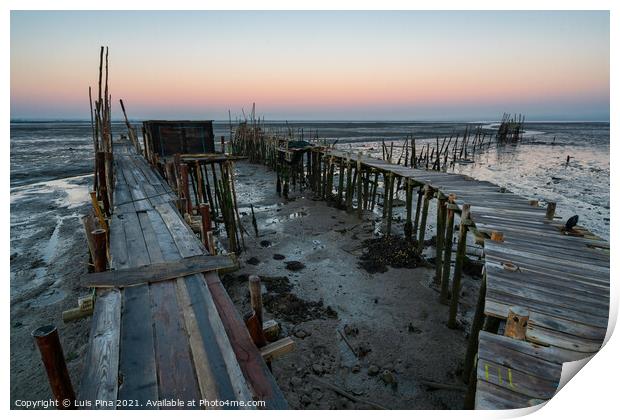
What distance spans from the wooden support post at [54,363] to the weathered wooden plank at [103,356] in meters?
0.20

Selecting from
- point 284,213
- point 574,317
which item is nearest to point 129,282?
point 574,317

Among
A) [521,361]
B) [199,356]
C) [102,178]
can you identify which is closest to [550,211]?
[521,361]

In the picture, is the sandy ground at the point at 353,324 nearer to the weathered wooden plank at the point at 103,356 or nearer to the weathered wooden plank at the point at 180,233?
the weathered wooden plank at the point at 180,233

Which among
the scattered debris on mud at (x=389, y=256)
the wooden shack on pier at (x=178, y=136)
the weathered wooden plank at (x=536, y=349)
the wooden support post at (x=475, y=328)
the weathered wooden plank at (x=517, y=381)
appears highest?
the wooden shack on pier at (x=178, y=136)

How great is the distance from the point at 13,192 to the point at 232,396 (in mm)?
20019

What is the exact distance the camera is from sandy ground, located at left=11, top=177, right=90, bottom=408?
17.3 feet

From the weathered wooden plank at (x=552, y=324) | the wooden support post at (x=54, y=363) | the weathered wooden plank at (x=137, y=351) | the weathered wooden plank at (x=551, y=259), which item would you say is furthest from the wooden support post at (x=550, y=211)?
the wooden support post at (x=54, y=363)

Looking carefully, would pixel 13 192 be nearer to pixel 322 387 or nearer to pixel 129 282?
pixel 129 282

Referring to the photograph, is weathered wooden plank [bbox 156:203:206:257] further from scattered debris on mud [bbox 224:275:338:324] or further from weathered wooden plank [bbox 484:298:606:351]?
weathered wooden plank [bbox 484:298:606:351]

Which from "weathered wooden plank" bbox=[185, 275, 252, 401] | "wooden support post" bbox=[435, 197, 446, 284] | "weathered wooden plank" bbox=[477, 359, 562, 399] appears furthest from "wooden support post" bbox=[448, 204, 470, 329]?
"weathered wooden plank" bbox=[185, 275, 252, 401]

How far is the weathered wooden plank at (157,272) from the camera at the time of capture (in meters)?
4.13

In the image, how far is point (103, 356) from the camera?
2.93 metres

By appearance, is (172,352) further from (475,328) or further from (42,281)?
(42,281)

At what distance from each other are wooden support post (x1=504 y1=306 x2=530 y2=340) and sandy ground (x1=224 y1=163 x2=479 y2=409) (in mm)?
2296
